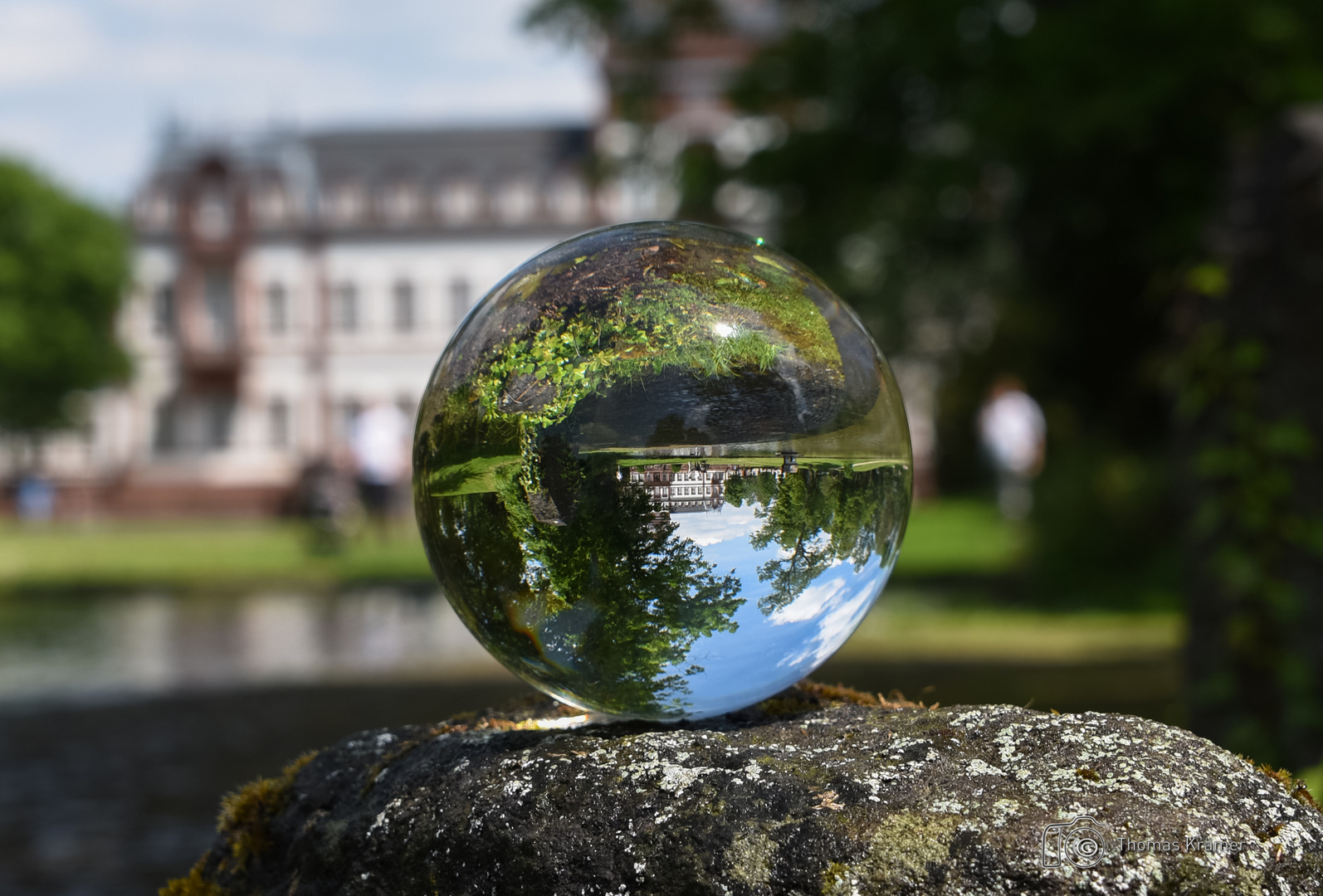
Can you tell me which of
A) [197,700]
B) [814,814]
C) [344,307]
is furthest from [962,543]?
[344,307]

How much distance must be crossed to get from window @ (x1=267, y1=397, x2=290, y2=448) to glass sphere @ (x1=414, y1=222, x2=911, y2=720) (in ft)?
166

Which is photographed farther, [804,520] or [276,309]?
[276,309]

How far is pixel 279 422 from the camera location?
51.6 meters

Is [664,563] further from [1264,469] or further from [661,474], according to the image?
[1264,469]

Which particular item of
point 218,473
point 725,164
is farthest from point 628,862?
point 218,473

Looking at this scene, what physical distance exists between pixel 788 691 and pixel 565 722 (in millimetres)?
528

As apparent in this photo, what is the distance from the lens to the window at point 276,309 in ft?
167

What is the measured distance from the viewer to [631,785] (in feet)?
7.55

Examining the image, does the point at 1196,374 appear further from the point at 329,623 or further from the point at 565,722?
the point at 329,623

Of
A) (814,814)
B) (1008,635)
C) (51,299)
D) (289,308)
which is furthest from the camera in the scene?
(51,299)

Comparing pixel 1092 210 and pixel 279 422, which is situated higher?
pixel 1092 210

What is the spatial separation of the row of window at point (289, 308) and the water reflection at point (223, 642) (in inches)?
1389

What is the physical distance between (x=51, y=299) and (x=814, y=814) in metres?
54.6

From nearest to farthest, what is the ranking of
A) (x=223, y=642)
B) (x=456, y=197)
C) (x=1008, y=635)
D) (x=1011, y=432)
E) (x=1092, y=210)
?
(x=1008, y=635)
(x=223, y=642)
(x=1092, y=210)
(x=1011, y=432)
(x=456, y=197)
